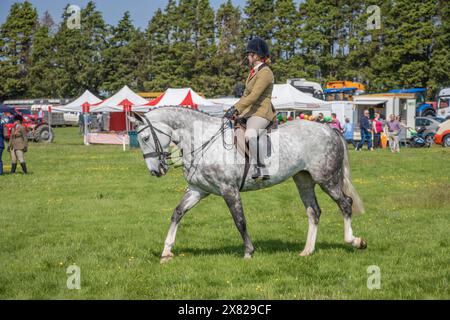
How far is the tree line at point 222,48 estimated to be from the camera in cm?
6138

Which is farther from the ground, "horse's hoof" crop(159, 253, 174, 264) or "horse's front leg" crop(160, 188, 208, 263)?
"horse's front leg" crop(160, 188, 208, 263)

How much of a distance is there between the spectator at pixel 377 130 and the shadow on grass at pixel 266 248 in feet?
85.6

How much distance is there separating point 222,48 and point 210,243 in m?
61.9

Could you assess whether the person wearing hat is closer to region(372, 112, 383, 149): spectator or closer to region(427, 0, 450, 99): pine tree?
region(372, 112, 383, 149): spectator

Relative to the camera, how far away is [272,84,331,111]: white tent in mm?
37281

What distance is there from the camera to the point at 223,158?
8.78 m

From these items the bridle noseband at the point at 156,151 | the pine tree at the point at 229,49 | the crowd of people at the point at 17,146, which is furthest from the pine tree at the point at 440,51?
the bridle noseband at the point at 156,151

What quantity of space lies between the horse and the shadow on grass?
43cm

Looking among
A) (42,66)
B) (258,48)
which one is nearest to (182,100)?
(258,48)

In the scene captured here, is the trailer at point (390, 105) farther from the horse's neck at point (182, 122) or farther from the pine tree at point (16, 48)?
the pine tree at point (16, 48)

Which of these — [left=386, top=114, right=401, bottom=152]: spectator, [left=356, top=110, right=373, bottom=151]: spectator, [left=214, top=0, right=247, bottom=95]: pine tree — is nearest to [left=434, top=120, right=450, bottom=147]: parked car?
[left=356, top=110, right=373, bottom=151]: spectator

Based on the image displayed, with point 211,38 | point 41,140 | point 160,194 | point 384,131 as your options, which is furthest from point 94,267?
point 211,38

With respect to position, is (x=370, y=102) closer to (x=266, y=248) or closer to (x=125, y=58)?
(x=266, y=248)

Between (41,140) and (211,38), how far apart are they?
115 ft
